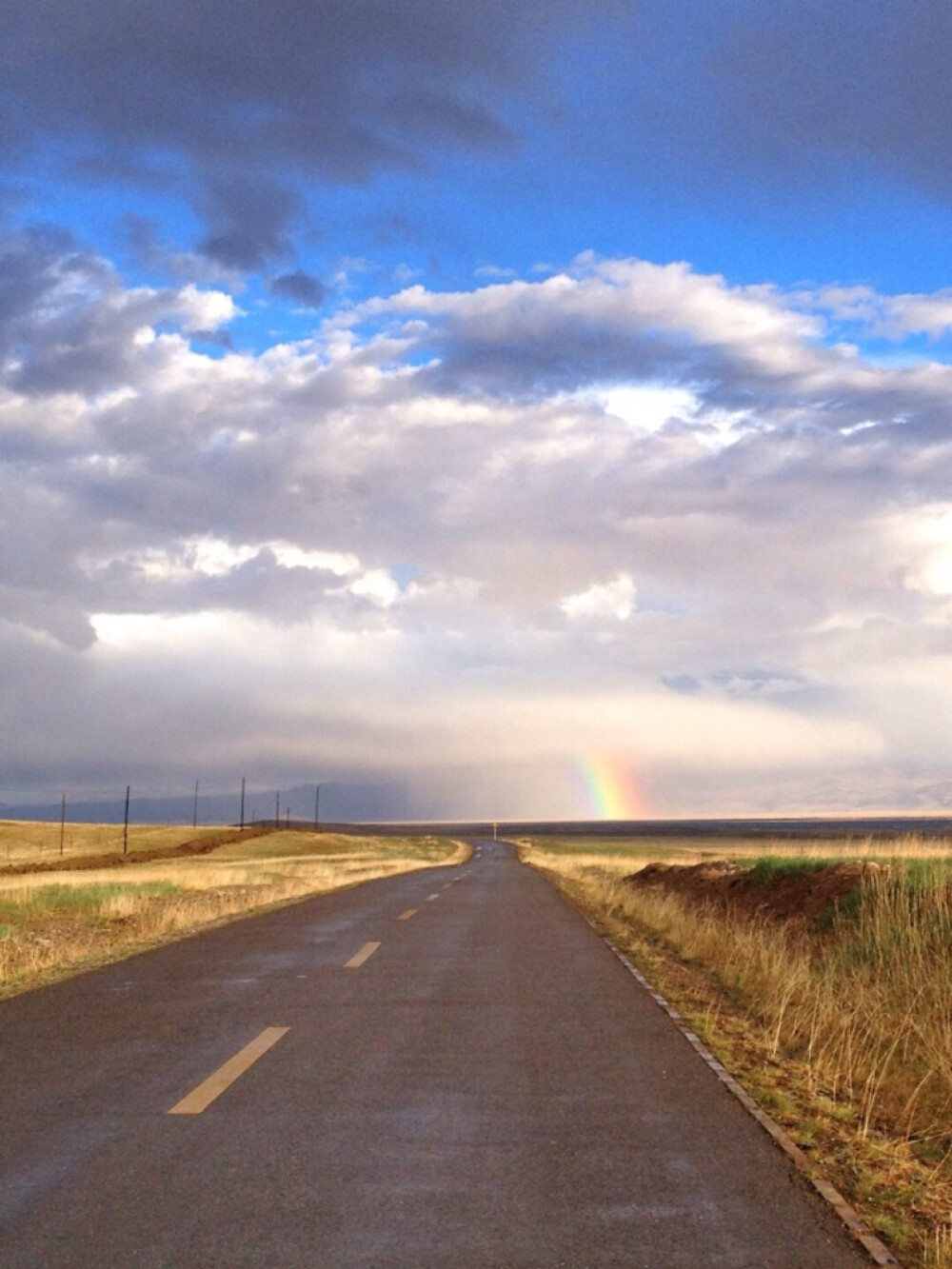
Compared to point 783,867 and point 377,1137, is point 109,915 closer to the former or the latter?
point 783,867

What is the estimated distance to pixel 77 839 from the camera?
364ft

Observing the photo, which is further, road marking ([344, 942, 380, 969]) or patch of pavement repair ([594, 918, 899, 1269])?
road marking ([344, 942, 380, 969])

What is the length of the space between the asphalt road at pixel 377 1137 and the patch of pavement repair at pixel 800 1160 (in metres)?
0.09

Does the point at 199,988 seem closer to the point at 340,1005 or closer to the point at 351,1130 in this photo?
the point at 340,1005

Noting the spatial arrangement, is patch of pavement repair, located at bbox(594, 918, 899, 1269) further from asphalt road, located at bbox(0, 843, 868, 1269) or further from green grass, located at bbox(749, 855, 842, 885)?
green grass, located at bbox(749, 855, 842, 885)

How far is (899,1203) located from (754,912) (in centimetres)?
1684

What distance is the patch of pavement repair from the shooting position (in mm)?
5074

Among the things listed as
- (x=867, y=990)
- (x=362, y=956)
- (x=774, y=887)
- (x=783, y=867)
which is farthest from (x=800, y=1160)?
(x=783, y=867)

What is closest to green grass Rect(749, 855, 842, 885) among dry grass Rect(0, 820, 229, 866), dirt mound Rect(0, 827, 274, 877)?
dirt mound Rect(0, 827, 274, 877)

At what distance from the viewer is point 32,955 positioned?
15.1 meters

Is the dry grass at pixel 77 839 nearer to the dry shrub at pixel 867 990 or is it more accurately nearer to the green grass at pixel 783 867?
the green grass at pixel 783 867

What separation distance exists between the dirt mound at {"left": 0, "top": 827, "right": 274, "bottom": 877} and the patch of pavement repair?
58.2 meters

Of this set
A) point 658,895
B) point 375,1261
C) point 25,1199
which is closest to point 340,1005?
point 25,1199

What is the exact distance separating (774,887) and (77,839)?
99565 millimetres
